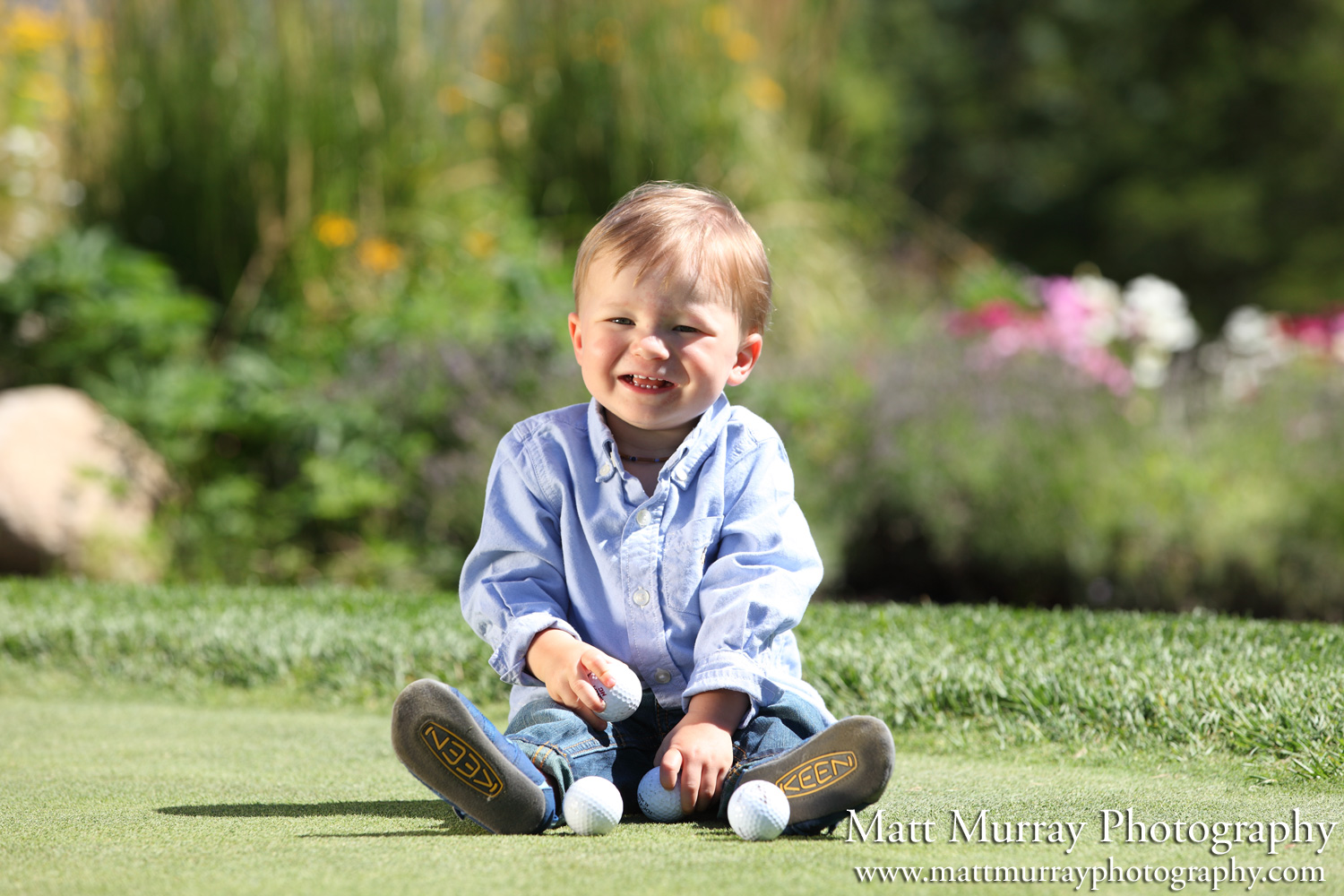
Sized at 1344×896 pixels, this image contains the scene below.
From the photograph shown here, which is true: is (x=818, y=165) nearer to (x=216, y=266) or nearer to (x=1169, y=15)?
(x=216, y=266)

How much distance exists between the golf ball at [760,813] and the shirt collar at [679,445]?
1.90 feet

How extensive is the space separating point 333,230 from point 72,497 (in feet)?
5.50

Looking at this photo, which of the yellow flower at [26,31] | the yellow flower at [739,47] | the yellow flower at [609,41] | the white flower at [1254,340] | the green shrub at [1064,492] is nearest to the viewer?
the green shrub at [1064,492]

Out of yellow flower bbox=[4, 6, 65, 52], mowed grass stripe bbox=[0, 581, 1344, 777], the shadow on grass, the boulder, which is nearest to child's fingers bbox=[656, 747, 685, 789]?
the shadow on grass

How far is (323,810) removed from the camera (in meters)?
2.25

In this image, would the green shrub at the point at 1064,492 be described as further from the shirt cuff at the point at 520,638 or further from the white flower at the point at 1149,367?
the shirt cuff at the point at 520,638

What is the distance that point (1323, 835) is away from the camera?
6.38 ft

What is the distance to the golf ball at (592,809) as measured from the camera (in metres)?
2.02

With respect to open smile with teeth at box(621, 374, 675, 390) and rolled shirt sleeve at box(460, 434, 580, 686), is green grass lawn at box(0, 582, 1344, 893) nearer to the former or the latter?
rolled shirt sleeve at box(460, 434, 580, 686)

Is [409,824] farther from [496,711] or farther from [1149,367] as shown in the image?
[1149,367]

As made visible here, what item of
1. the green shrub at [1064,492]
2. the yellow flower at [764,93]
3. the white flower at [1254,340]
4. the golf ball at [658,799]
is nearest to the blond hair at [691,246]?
the golf ball at [658,799]

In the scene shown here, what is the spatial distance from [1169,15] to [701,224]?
19424 millimetres

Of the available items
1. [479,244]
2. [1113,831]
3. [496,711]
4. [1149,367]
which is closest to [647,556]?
[1113,831]

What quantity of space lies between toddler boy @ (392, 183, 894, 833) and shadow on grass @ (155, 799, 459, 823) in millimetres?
192
